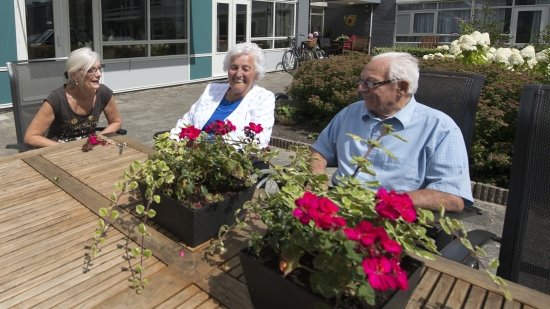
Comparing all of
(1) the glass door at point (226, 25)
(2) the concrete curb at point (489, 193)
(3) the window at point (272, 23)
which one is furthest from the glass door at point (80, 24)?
(2) the concrete curb at point (489, 193)

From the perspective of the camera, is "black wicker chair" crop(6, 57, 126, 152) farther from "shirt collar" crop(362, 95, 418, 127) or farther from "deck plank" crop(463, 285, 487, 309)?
"deck plank" crop(463, 285, 487, 309)

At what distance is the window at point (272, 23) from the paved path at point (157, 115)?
2.62 m

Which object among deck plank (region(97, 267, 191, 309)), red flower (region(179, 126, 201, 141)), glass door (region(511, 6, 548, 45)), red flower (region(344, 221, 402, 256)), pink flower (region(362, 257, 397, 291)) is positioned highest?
glass door (region(511, 6, 548, 45))

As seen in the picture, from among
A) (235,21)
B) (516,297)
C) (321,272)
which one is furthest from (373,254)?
(235,21)

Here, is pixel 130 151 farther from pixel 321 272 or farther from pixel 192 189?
pixel 321 272

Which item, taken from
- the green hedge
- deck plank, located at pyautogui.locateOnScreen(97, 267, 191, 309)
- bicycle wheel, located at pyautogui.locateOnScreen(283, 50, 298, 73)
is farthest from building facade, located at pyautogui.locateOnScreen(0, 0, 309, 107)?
deck plank, located at pyautogui.locateOnScreen(97, 267, 191, 309)

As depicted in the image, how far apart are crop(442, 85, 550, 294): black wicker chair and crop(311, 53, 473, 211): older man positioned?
0.30m

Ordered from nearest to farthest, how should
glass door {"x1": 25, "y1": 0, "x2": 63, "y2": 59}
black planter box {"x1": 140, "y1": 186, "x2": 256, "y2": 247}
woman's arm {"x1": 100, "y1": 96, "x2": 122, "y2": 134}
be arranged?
black planter box {"x1": 140, "y1": 186, "x2": 256, "y2": 247}, woman's arm {"x1": 100, "y1": 96, "x2": 122, "y2": 134}, glass door {"x1": 25, "y1": 0, "x2": 63, "y2": 59}

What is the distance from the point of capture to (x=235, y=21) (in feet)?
38.7

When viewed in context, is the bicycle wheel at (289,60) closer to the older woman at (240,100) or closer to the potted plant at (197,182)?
the older woman at (240,100)

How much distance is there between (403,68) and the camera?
6.50 ft

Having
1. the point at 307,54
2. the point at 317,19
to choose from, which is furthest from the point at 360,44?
the point at 307,54

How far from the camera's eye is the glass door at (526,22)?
54.5 feet

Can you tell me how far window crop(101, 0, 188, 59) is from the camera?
8727mm
